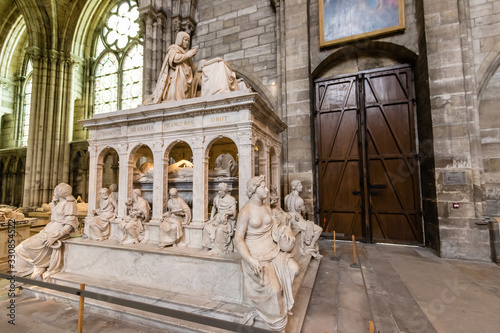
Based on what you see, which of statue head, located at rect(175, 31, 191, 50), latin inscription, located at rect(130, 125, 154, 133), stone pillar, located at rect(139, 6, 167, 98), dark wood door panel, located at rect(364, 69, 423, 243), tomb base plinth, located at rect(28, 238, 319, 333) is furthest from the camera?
stone pillar, located at rect(139, 6, 167, 98)

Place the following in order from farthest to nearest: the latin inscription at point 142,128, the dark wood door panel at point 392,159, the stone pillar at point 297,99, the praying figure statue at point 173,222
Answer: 1. the stone pillar at point 297,99
2. the dark wood door panel at point 392,159
3. the latin inscription at point 142,128
4. the praying figure statue at point 173,222

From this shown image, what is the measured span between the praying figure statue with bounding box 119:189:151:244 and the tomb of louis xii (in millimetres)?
32

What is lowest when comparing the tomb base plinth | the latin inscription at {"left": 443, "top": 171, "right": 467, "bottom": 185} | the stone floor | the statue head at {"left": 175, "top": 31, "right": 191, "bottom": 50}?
the stone floor

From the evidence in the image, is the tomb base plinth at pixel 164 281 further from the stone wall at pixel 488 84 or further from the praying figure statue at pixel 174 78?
the stone wall at pixel 488 84

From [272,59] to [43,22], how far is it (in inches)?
474

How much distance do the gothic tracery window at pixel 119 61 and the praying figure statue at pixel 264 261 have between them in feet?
35.9

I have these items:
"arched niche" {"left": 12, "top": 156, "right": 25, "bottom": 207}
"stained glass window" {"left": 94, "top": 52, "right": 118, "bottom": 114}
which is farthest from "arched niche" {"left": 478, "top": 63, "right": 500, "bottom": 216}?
"arched niche" {"left": 12, "top": 156, "right": 25, "bottom": 207}

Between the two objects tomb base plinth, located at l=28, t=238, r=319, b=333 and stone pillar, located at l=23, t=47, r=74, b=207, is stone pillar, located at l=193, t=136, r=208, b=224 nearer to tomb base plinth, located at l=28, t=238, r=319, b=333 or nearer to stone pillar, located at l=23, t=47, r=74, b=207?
tomb base plinth, located at l=28, t=238, r=319, b=333

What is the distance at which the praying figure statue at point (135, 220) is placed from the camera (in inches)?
151

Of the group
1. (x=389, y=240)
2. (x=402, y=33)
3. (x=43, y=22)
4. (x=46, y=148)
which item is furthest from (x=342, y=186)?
(x=43, y=22)

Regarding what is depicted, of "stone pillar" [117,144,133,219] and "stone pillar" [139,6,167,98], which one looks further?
"stone pillar" [139,6,167,98]

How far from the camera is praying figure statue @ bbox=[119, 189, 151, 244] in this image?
3.85m

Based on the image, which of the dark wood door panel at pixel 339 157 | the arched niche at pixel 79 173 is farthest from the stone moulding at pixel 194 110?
the arched niche at pixel 79 173

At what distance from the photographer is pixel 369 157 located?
6691 millimetres
